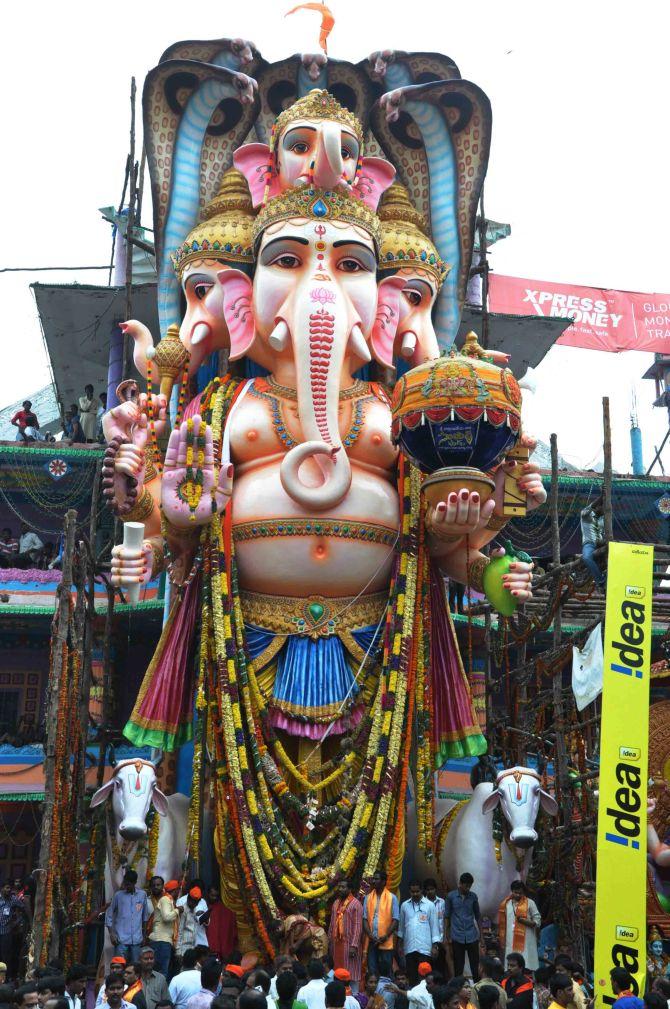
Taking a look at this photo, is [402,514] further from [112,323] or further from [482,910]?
[112,323]

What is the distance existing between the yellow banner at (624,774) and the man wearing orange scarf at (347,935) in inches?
64.8

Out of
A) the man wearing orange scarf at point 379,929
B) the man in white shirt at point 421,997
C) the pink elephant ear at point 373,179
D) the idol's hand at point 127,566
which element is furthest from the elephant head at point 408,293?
the man in white shirt at point 421,997

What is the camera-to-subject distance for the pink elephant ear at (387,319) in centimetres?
1012

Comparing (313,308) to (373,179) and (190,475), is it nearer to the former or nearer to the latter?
(190,475)

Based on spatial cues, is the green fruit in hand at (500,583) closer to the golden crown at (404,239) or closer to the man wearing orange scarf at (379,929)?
the man wearing orange scarf at (379,929)

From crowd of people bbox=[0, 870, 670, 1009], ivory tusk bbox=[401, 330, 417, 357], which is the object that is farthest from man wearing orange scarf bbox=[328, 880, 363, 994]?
A: ivory tusk bbox=[401, 330, 417, 357]

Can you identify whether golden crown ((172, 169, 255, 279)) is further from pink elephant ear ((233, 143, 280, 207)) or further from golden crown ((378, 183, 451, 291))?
golden crown ((378, 183, 451, 291))

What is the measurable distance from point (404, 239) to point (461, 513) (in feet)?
9.34

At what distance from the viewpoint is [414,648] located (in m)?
9.29

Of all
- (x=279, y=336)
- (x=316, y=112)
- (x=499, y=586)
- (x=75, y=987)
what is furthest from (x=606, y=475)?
(x=75, y=987)

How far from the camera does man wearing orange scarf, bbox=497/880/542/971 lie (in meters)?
8.59

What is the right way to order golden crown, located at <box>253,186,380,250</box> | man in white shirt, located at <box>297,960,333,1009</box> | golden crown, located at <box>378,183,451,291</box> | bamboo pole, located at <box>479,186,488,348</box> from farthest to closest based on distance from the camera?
bamboo pole, located at <box>479,186,488,348</box>, golden crown, located at <box>378,183,451,291</box>, golden crown, located at <box>253,186,380,250</box>, man in white shirt, located at <box>297,960,333,1009</box>

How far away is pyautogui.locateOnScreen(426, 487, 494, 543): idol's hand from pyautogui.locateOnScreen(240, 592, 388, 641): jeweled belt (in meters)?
0.94

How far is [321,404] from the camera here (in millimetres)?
9367
